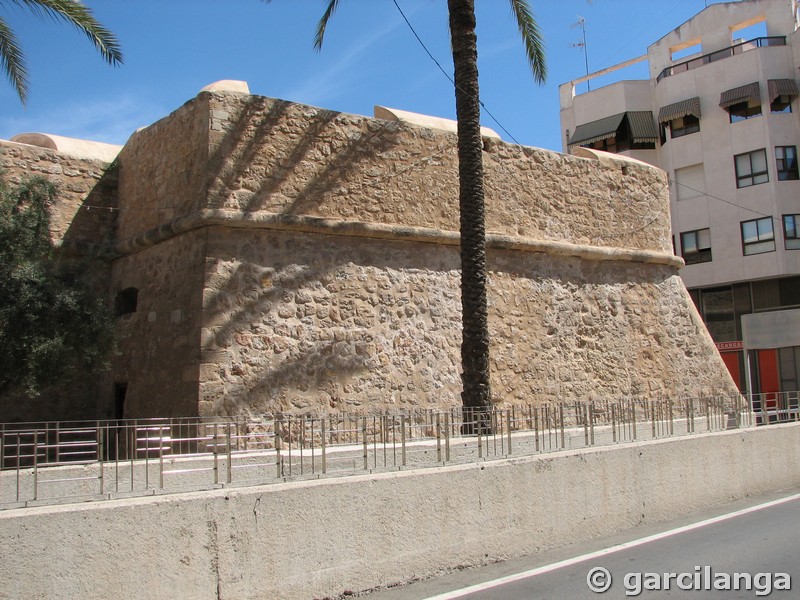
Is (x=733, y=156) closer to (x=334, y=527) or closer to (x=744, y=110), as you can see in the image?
(x=744, y=110)

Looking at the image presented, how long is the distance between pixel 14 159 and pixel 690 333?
13825mm

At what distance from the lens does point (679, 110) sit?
94.0 feet

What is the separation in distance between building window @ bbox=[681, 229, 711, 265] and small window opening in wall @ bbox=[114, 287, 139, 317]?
21179 mm

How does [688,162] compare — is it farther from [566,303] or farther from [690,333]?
[566,303]

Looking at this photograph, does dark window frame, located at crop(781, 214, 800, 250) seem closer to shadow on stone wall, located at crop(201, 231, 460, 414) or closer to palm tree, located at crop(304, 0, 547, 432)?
shadow on stone wall, located at crop(201, 231, 460, 414)

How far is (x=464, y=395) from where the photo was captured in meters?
10.9

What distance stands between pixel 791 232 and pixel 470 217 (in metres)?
19.4

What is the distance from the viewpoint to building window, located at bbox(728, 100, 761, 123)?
27.3 metres

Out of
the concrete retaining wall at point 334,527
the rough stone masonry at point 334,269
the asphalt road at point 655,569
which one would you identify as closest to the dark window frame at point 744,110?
the rough stone masonry at point 334,269

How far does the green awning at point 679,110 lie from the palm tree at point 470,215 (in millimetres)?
19294

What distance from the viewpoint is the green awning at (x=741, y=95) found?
26.8 m

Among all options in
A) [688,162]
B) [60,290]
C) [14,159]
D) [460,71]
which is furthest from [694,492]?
[688,162]

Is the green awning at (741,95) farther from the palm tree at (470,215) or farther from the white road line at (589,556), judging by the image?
the white road line at (589,556)

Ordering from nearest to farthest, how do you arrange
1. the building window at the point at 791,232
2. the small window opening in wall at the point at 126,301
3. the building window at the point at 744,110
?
1. the small window opening in wall at the point at 126,301
2. the building window at the point at 791,232
3. the building window at the point at 744,110
